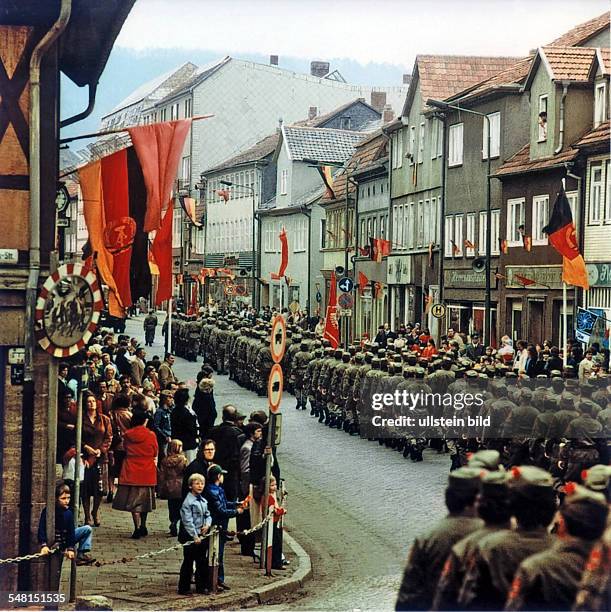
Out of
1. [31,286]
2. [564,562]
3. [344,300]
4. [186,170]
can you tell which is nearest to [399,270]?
[344,300]

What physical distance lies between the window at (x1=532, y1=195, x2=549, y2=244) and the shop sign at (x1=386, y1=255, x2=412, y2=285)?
426 inches

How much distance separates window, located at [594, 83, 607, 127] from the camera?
35.7 metres

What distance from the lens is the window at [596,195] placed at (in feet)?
112

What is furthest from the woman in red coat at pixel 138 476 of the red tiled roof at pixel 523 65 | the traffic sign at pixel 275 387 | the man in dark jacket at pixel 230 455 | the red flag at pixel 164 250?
the red tiled roof at pixel 523 65

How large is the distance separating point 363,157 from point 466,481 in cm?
5297

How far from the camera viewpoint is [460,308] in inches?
1753

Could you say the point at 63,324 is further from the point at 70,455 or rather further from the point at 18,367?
the point at 70,455

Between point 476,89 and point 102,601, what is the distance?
111 feet

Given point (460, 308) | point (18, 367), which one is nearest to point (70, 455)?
point (18, 367)

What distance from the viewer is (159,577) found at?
46.6ft

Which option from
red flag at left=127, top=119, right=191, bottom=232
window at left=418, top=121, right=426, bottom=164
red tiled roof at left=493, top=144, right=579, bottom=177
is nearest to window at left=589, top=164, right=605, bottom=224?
red tiled roof at left=493, top=144, right=579, bottom=177

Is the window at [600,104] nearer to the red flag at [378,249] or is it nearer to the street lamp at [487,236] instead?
the street lamp at [487,236]

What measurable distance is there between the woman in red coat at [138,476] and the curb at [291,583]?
1.78 meters

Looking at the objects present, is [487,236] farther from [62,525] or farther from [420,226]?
[62,525]
